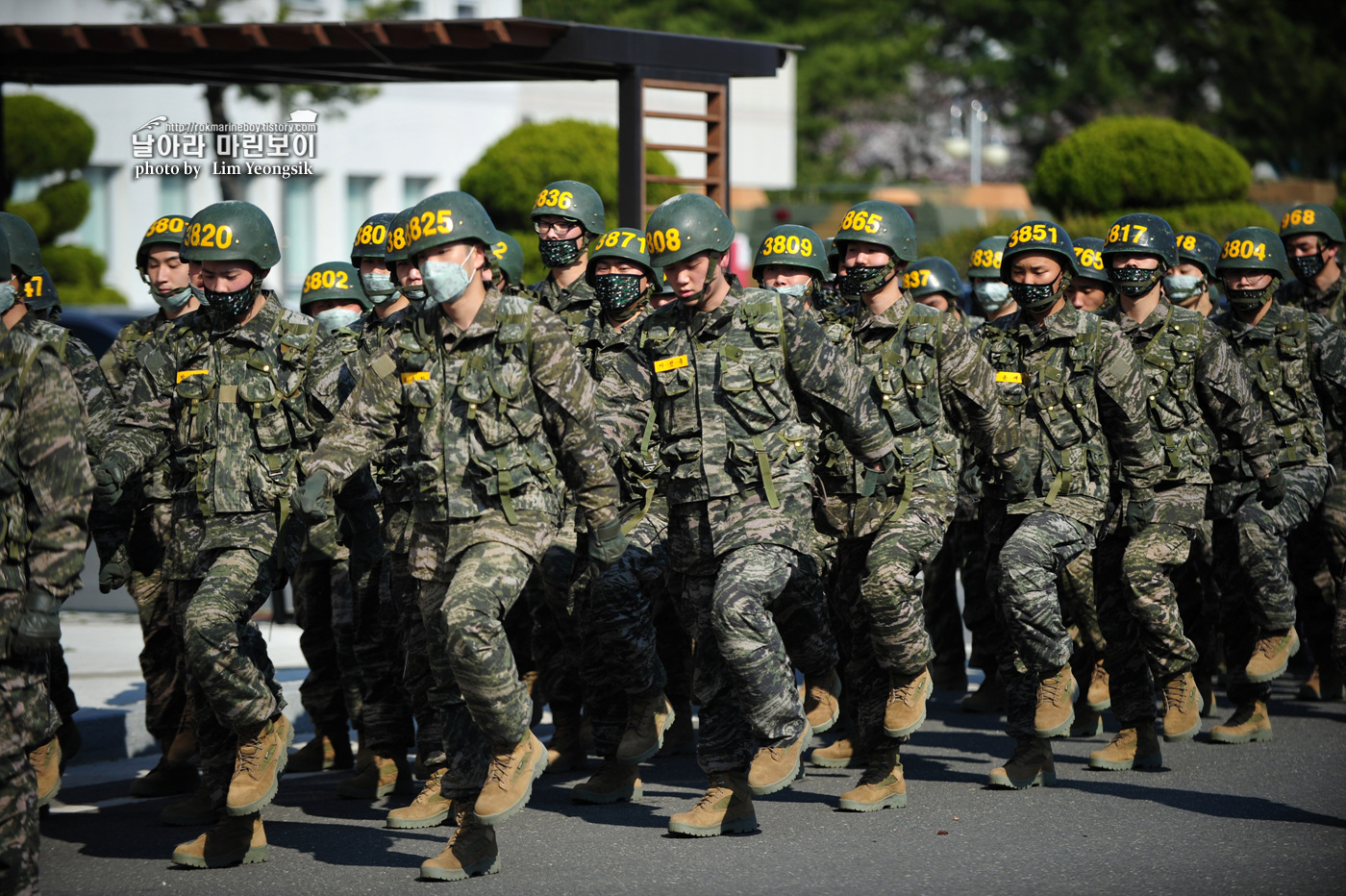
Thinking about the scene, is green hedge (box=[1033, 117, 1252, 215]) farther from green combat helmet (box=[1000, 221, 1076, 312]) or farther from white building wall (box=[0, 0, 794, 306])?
green combat helmet (box=[1000, 221, 1076, 312])

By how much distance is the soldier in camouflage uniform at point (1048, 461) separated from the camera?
760 cm

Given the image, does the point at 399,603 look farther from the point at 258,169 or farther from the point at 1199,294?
the point at 258,169

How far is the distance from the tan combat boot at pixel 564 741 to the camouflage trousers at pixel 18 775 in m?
3.42

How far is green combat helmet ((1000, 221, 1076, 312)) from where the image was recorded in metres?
8.23

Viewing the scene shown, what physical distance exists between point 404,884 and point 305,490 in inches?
58.8

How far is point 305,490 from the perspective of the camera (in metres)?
6.14

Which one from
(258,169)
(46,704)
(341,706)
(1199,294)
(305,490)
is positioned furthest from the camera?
(258,169)

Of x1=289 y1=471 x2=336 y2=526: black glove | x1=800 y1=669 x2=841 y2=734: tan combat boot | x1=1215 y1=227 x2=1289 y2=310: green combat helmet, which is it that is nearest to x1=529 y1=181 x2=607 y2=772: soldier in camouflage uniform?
x1=800 y1=669 x2=841 y2=734: tan combat boot

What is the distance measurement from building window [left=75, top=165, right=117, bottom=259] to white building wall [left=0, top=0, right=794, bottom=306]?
21mm

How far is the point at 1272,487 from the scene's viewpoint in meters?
8.66

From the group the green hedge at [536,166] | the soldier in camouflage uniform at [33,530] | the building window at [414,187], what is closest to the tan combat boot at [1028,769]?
the soldier in camouflage uniform at [33,530]

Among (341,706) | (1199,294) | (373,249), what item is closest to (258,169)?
(373,249)

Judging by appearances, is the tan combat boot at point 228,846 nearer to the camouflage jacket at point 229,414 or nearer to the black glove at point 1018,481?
the camouflage jacket at point 229,414

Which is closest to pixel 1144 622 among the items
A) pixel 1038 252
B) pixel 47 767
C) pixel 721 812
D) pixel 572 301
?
pixel 1038 252
